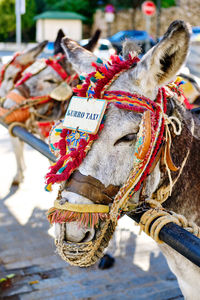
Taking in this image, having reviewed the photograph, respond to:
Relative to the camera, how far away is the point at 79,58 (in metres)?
2.53

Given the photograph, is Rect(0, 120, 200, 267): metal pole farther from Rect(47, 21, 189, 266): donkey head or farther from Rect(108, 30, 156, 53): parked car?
Rect(108, 30, 156, 53): parked car

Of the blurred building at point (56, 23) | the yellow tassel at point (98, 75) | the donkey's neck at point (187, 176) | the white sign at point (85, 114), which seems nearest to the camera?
the white sign at point (85, 114)

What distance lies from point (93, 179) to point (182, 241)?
1.76 ft

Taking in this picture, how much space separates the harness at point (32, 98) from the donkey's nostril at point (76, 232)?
10.3 feet

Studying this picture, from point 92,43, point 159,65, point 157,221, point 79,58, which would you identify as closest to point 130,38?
point 79,58

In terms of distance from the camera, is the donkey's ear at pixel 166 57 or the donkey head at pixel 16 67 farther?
the donkey head at pixel 16 67

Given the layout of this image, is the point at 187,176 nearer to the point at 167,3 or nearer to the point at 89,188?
the point at 89,188

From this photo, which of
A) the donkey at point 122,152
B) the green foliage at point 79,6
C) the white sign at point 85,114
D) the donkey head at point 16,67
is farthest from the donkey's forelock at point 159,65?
the green foliage at point 79,6

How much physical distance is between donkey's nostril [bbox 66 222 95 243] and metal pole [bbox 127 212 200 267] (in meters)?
0.39

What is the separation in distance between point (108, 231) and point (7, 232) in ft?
11.5

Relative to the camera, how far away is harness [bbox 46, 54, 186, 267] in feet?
6.05

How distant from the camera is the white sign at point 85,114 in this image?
6.42 feet

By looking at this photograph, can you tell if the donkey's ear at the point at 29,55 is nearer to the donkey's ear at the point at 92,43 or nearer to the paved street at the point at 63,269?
the donkey's ear at the point at 92,43

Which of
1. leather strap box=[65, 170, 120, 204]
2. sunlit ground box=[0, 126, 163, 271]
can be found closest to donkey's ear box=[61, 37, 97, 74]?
leather strap box=[65, 170, 120, 204]
